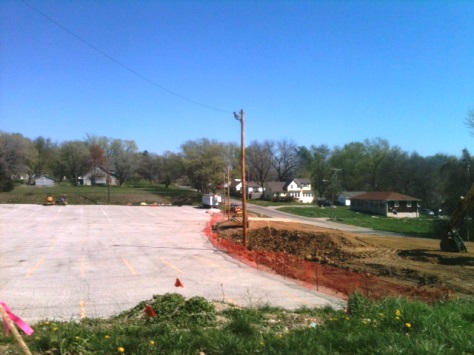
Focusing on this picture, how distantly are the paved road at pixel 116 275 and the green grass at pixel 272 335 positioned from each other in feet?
6.40

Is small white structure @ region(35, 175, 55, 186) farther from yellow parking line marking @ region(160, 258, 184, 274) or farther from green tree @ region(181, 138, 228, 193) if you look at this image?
yellow parking line marking @ region(160, 258, 184, 274)

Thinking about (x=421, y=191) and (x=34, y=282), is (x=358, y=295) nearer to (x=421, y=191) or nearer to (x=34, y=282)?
(x=34, y=282)

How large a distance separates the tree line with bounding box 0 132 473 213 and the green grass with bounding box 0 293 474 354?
250ft

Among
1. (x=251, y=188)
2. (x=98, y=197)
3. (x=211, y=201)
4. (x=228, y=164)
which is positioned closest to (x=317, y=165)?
(x=251, y=188)

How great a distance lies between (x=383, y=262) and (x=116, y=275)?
1197 cm

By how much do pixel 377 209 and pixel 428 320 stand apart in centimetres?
8356

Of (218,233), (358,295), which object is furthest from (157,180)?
(358,295)

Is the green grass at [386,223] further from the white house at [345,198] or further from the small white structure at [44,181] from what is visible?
the small white structure at [44,181]

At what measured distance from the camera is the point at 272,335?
18.1 feet

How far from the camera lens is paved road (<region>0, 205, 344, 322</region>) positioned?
11914mm

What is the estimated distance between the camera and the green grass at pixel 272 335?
473 centimetres

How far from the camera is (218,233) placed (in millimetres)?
37594

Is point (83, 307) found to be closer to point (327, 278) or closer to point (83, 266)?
point (83, 266)

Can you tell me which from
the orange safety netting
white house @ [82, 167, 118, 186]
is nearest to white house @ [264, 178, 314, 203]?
white house @ [82, 167, 118, 186]
